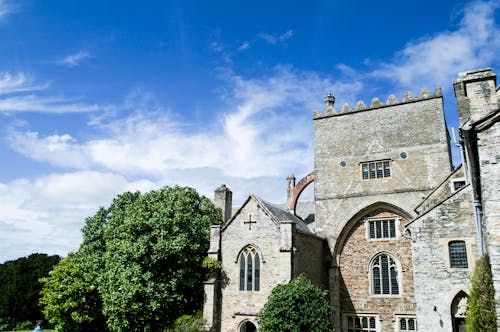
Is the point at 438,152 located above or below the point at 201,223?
above

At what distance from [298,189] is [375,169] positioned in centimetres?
624

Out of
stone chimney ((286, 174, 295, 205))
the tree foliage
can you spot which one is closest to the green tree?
the tree foliage

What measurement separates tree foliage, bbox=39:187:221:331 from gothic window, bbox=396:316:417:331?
12.8 meters

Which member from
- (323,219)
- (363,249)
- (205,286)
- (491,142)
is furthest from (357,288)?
(491,142)

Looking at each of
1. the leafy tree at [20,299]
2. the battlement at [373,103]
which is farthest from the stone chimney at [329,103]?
the leafy tree at [20,299]

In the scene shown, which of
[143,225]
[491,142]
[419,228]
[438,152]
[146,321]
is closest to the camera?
[491,142]

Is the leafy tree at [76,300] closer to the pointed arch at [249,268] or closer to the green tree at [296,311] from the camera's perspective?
the pointed arch at [249,268]

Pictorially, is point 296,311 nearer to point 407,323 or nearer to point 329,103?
point 407,323

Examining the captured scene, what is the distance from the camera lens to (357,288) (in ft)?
90.8

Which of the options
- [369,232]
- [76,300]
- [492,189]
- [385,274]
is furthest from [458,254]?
[76,300]

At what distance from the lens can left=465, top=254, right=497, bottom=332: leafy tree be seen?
475 inches

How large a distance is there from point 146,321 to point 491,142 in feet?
66.5

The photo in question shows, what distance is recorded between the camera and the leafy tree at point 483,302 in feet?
39.5

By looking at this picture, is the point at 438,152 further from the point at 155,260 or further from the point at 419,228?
the point at 155,260
